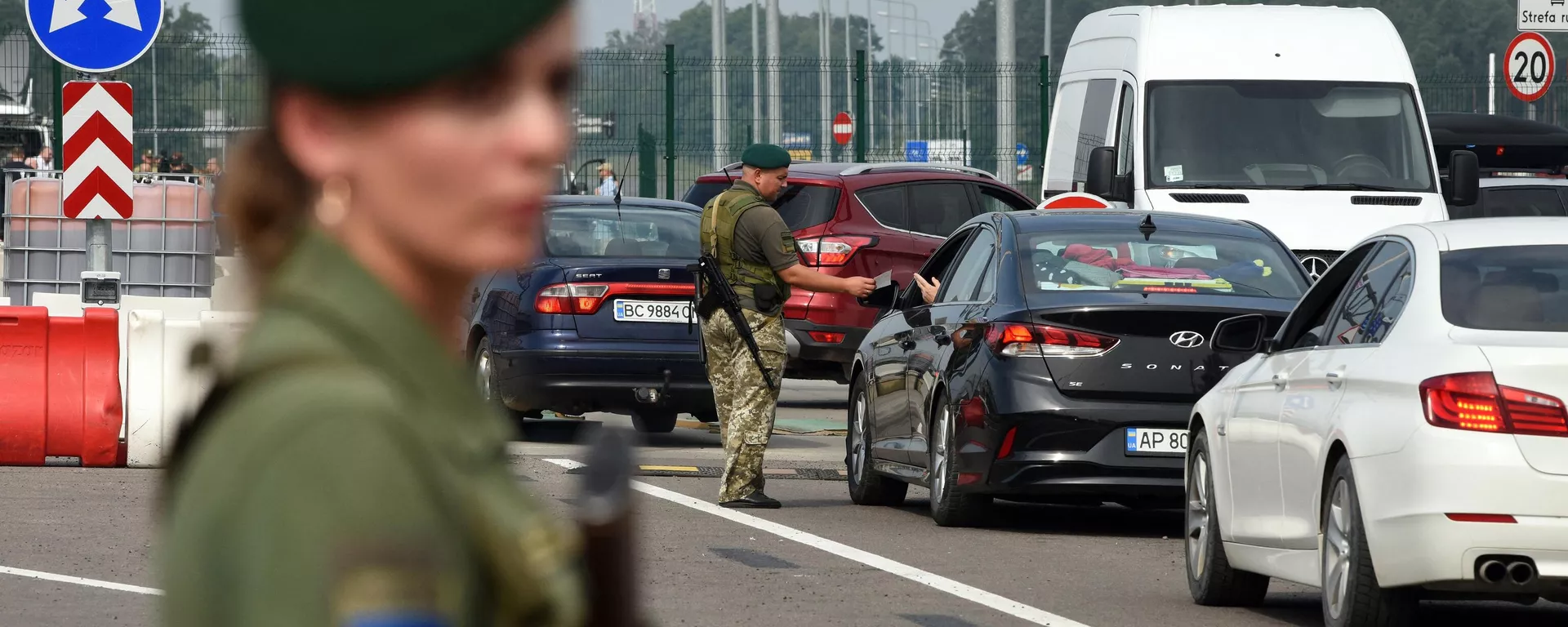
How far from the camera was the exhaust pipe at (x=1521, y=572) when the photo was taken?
6207 millimetres

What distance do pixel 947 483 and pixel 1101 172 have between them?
17.9ft

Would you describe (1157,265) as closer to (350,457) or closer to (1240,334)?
(1240,334)

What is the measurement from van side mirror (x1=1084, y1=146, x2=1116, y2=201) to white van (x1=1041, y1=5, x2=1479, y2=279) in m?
0.01

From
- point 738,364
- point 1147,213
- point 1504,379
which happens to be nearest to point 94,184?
point 738,364

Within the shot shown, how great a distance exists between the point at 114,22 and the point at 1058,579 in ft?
23.2

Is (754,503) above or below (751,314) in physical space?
below

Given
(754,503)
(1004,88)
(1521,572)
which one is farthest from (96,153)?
(1004,88)

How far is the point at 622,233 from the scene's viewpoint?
48.6 feet

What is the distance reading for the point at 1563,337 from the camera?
20.9 ft

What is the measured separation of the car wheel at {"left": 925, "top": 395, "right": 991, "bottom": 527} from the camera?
10.2 m

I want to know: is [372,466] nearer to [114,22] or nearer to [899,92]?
[114,22]

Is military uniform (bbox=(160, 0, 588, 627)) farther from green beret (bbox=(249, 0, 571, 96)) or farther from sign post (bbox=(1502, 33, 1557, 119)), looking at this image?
sign post (bbox=(1502, 33, 1557, 119))

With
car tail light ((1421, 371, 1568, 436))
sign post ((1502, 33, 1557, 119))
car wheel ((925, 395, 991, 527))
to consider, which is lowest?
car wheel ((925, 395, 991, 527))

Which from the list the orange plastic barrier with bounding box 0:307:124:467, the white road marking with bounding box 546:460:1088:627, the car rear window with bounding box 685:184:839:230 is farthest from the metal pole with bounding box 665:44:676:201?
the white road marking with bounding box 546:460:1088:627
